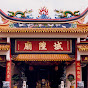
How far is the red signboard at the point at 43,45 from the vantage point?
1667cm

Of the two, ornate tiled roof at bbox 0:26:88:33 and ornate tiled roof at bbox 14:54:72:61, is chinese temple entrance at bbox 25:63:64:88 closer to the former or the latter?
ornate tiled roof at bbox 14:54:72:61

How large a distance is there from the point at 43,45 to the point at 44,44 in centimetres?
9

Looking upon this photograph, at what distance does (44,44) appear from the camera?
54.9 ft

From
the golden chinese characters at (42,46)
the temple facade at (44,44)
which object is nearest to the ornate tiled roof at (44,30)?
the temple facade at (44,44)

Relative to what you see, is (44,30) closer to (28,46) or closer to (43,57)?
(28,46)

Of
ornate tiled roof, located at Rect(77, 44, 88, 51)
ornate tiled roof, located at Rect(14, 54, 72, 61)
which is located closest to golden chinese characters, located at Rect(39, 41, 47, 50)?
ornate tiled roof, located at Rect(14, 54, 72, 61)

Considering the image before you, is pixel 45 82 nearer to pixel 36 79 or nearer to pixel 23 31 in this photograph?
pixel 36 79

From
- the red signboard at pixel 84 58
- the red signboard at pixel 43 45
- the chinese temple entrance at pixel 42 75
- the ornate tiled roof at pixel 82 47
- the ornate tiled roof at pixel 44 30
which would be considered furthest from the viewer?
the chinese temple entrance at pixel 42 75

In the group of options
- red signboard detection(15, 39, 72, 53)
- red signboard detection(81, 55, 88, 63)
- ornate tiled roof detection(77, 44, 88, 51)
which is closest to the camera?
ornate tiled roof detection(77, 44, 88, 51)

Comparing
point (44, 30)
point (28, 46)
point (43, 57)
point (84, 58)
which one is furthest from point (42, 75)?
point (44, 30)

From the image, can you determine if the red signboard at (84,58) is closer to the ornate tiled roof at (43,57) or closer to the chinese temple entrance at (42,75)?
the ornate tiled roof at (43,57)

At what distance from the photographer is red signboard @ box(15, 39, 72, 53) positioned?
656 inches

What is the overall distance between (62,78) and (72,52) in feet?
6.21

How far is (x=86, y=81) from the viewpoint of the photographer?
19875 millimetres
